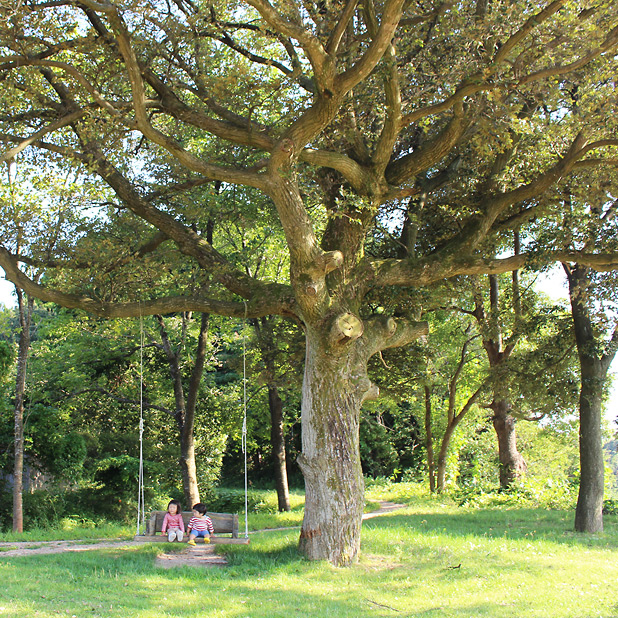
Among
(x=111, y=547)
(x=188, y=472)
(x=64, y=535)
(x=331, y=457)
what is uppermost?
(x=331, y=457)

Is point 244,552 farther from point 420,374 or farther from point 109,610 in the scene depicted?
point 420,374

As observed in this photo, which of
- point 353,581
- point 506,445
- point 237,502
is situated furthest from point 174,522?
point 237,502

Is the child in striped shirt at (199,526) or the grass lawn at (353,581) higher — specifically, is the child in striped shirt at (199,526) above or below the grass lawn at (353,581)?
above

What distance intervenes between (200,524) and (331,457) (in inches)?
102

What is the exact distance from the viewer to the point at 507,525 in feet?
43.2

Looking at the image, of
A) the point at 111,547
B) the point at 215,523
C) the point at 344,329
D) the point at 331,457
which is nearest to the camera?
the point at 344,329

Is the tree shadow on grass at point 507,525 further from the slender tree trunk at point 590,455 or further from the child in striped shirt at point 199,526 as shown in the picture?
the child in striped shirt at point 199,526

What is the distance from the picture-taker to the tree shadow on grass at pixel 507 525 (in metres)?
11.2

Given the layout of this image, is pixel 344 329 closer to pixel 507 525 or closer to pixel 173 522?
pixel 173 522

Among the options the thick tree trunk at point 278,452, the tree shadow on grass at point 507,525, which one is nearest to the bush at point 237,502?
the thick tree trunk at point 278,452

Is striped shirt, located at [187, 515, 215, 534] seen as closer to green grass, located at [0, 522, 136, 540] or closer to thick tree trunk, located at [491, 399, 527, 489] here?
green grass, located at [0, 522, 136, 540]

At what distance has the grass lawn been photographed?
6.31m

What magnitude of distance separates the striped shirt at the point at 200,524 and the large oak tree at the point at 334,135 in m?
1.74

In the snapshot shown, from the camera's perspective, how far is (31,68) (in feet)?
34.1
